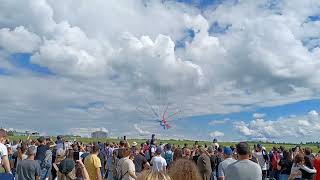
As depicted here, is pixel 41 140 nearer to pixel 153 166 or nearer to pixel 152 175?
pixel 153 166

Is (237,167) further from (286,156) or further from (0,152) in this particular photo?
(286,156)

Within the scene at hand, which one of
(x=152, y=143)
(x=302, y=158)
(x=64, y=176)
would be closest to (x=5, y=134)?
(x=64, y=176)

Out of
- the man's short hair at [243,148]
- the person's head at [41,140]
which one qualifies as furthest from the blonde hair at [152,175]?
the person's head at [41,140]

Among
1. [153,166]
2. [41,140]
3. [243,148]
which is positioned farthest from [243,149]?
[41,140]

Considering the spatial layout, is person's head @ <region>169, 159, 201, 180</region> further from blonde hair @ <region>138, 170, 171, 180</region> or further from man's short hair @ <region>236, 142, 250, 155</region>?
man's short hair @ <region>236, 142, 250, 155</region>

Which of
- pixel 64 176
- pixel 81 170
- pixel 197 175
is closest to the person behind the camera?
pixel 197 175

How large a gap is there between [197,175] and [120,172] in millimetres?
5934

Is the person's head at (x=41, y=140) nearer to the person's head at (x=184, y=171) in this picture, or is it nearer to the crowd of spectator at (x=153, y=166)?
the crowd of spectator at (x=153, y=166)

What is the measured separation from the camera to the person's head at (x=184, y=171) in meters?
4.59

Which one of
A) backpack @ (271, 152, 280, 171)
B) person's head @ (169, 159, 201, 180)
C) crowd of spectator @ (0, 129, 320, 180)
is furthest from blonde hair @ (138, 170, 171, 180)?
backpack @ (271, 152, 280, 171)

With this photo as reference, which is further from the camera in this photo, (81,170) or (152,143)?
(152,143)

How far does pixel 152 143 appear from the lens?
20891 mm

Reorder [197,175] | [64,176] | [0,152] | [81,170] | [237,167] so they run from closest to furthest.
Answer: [197,175], [237,167], [81,170], [64,176], [0,152]

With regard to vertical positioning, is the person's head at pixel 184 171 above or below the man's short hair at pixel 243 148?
below
